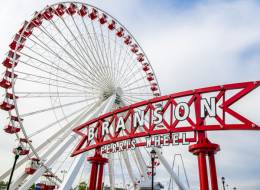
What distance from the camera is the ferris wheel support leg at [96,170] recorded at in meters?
16.1

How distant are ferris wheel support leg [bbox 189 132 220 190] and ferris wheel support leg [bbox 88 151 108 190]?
20.4ft

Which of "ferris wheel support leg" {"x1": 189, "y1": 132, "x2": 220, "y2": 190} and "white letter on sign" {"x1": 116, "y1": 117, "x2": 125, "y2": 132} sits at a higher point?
"white letter on sign" {"x1": 116, "y1": 117, "x2": 125, "y2": 132}

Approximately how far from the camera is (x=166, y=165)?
80.9ft

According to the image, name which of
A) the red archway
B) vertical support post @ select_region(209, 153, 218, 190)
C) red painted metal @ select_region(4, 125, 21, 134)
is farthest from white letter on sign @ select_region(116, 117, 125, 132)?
red painted metal @ select_region(4, 125, 21, 134)

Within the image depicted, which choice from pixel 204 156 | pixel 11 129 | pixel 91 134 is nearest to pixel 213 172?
pixel 204 156

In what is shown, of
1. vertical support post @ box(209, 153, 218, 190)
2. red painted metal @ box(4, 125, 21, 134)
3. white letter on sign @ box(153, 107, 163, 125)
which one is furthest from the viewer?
red painted metal @ box(4, 125, 21, 134)

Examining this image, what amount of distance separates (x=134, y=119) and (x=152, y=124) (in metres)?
1.53

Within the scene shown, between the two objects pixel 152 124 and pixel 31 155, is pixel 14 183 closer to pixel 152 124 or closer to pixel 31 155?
pixel 31 155

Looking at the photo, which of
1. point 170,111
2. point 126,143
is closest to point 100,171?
point 126,143

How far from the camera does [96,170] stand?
16609 mm

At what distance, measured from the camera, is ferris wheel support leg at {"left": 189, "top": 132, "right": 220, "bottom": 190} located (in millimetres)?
11508

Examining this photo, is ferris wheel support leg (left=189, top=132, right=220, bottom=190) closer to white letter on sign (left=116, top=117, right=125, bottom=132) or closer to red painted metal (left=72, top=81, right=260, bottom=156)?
red painted metal (left=72, top=81, right=260, bottom=156)

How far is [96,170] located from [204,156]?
7002 millimetres

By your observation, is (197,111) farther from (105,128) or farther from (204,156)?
(105,128)
